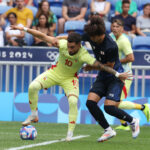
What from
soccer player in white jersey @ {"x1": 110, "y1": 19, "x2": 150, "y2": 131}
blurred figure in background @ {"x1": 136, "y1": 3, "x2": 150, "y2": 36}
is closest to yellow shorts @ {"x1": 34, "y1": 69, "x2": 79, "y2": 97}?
soccer player in white jersey @ {"x1": 110, "y1": 19, "x2": 150, "y2": 131}

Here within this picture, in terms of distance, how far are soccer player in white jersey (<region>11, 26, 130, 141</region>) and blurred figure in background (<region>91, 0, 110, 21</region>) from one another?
23.5 feet

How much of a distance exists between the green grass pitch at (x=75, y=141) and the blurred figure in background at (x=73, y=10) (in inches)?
201

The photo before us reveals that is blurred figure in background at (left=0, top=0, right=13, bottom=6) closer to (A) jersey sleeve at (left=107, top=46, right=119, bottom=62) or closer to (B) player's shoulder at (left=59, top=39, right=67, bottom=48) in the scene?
(B) player's shoulder at (left=59, top=39, right=67, bottom=48)

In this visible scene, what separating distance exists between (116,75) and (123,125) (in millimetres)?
2938

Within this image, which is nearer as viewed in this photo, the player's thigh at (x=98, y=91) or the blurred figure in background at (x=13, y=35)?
the player's thigh at (x=98, y=91)

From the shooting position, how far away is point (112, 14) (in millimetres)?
17453

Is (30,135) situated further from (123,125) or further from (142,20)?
(142,20)

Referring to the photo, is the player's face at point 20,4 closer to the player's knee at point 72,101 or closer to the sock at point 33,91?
the sock at point 33,91

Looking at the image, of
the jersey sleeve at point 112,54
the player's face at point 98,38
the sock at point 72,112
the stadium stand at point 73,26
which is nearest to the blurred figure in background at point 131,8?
the stadium stand at point 73,26

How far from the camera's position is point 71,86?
9758 mm

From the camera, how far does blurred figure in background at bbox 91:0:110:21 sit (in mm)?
16938

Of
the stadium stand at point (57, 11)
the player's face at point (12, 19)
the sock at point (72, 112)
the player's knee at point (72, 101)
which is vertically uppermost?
the stadium stand at point (57, 11)

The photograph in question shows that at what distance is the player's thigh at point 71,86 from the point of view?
9609 millimetres

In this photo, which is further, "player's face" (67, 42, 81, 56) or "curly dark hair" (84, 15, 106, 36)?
"player's face" (67, 42, 81, 56)
